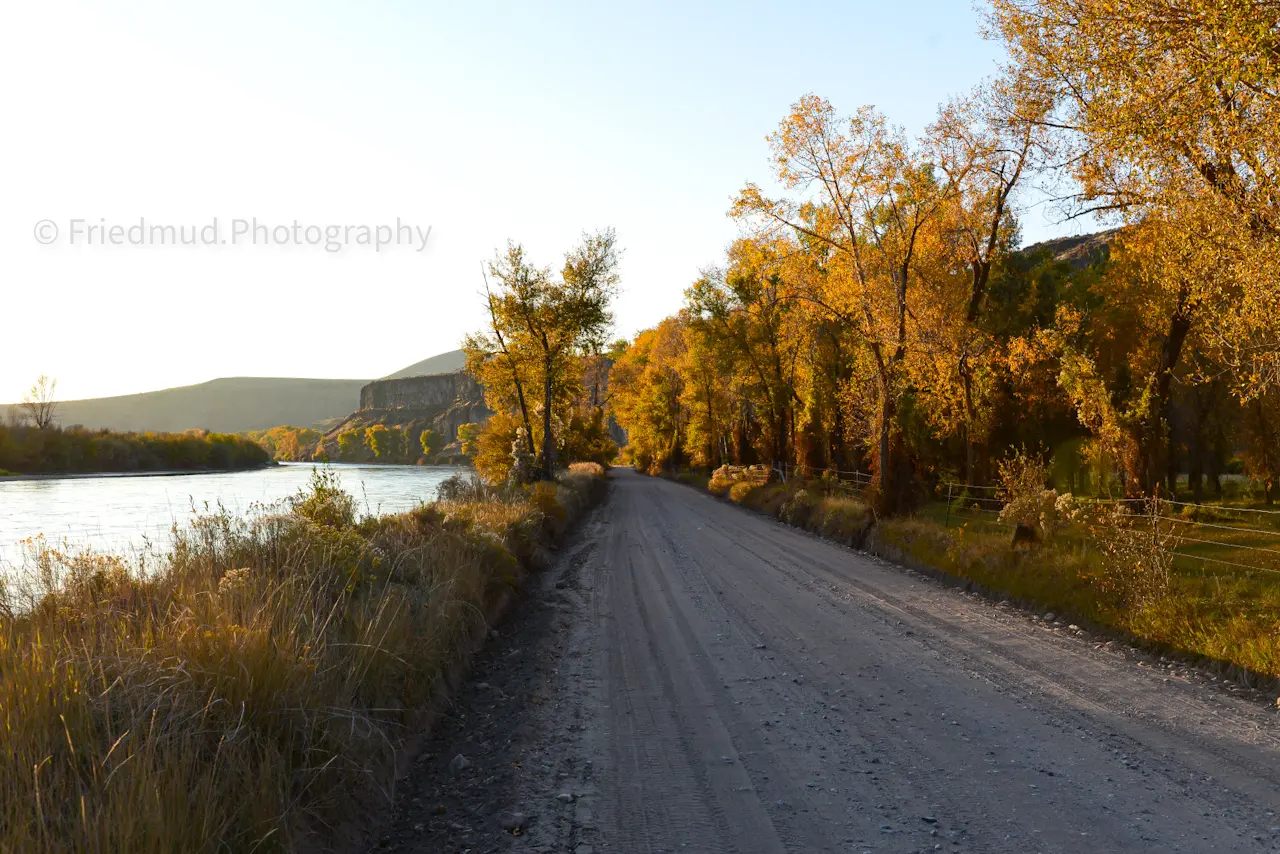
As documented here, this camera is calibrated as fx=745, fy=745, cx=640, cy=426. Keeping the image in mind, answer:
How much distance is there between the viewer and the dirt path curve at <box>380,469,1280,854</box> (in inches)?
176

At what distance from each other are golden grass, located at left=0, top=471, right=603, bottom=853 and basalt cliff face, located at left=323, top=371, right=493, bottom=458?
10925 cm

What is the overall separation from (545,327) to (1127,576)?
25.7 m

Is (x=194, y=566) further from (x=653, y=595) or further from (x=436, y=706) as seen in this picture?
(x=653, y=595)

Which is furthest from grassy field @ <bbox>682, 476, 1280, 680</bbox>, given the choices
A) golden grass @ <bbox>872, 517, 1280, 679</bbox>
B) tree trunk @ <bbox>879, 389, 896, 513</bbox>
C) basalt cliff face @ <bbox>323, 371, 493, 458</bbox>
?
basalt cliff face @ <bbox>323, 371, 493, 458</bbox>

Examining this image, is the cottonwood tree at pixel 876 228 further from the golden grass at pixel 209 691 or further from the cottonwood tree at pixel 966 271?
the golden grass at pixel 209 691

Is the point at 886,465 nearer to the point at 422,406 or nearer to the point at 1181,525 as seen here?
the point at 1181,525

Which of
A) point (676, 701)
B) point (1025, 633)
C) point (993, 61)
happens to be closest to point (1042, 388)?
point (993, 61)

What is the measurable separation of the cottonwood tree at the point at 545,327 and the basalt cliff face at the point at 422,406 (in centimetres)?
8275

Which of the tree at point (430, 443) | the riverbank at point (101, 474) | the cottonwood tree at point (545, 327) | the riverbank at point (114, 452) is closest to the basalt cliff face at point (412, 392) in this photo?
the tree at point (430, 443)

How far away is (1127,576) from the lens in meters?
9.97

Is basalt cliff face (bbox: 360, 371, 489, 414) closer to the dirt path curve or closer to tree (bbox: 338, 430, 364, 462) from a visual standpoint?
tree (bbox: 338, 430, 364, 462)

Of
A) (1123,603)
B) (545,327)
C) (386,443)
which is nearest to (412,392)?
(386,443)

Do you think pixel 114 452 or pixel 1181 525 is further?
pixel 114 452

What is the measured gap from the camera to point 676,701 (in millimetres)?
A: 6938
